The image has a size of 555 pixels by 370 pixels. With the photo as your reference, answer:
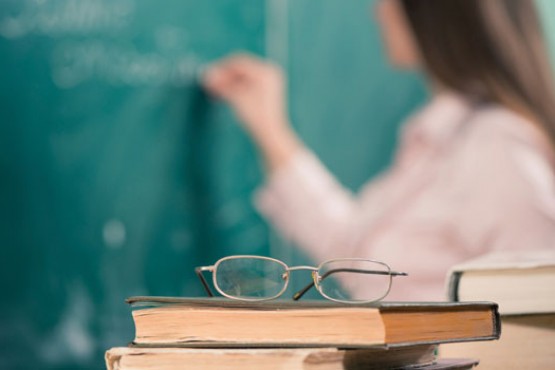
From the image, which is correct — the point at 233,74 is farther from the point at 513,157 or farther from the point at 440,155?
the point at 513,157

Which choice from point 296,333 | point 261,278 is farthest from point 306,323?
point 261,278

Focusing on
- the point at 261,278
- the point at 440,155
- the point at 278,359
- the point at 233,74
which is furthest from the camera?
the point at 233,74

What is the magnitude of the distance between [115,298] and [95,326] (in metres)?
0.08

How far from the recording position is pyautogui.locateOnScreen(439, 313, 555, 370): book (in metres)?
0.74

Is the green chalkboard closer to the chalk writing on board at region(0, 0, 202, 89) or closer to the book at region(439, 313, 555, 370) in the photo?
the chalk writing on board at region(0, 0, 202, 89)

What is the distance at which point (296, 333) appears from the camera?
24.6 inches

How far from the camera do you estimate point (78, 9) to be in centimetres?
235

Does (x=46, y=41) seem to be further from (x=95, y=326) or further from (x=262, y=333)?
(x=262, y=333)

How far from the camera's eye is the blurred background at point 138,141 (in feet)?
7.48

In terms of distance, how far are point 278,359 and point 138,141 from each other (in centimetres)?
181

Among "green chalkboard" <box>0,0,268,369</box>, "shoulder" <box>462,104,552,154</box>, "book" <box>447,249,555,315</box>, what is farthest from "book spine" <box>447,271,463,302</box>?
"green chalkboard" <box>0,0,268,369</box>

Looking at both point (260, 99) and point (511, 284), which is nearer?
point (511, 284)

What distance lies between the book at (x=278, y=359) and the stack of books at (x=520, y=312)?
0.06 meters

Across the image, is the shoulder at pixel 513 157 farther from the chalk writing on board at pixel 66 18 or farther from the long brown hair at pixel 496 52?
the chalk writing on board at pixel 66 18
